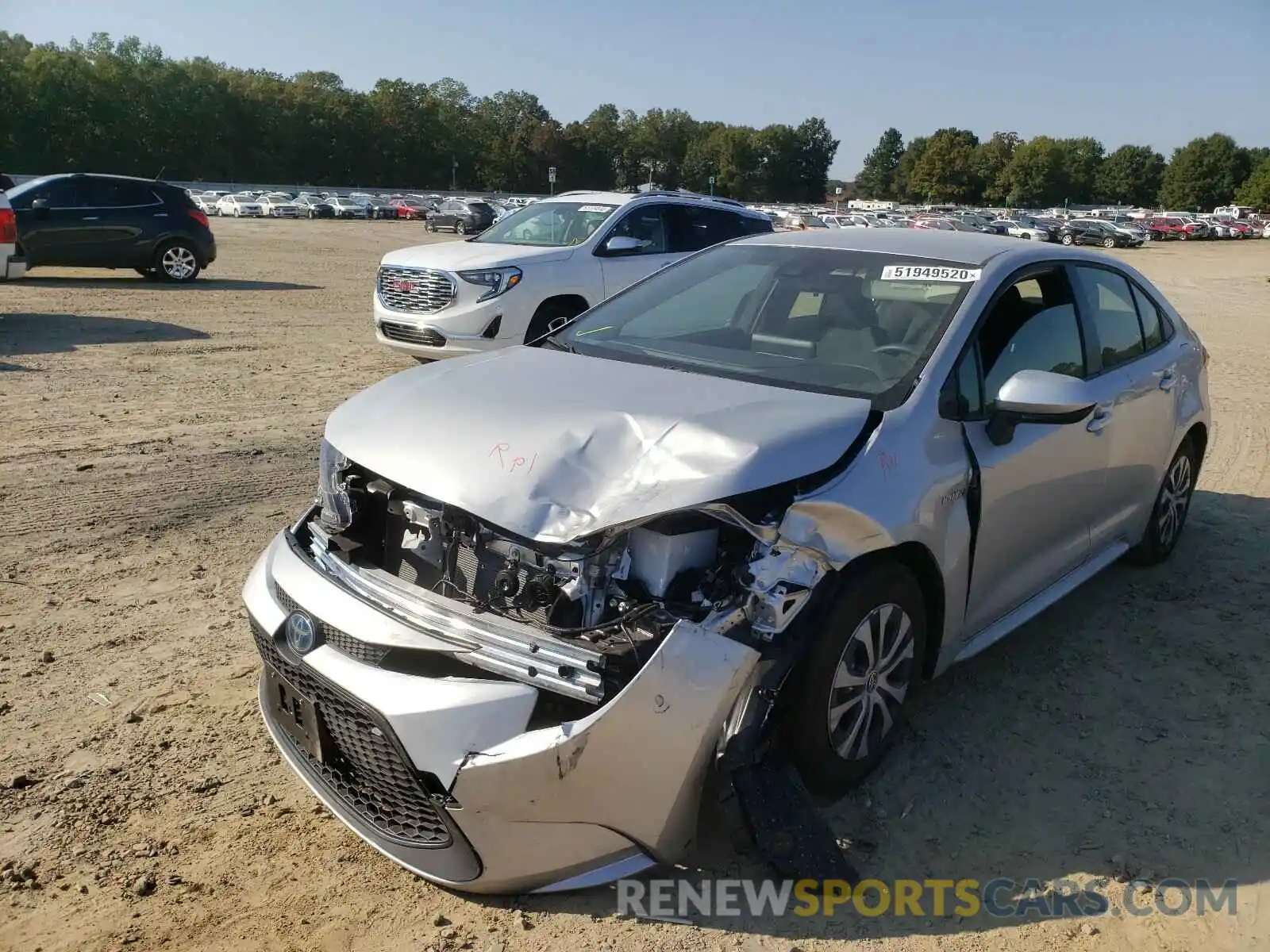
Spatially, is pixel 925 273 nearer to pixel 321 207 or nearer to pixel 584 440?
pixel 584 440

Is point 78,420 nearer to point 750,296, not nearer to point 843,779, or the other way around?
point 750,296

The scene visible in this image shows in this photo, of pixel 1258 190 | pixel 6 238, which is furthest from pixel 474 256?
pixel 1258 190

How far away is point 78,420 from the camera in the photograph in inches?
304

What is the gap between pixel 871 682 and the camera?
325 cm

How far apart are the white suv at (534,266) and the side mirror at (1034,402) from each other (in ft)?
20.2

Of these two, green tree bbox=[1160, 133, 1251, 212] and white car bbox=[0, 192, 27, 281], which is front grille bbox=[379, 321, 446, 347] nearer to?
white car bbox=[0, 192, 27, 281]

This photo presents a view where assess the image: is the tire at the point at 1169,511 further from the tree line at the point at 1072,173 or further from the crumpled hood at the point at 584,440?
the tree line at the point at 1072,173

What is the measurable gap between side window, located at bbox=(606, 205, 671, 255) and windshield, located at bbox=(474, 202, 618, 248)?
0.21 meters

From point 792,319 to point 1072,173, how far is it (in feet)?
496

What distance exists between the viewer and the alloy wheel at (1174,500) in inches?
210

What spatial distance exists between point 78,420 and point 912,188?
145525 mm

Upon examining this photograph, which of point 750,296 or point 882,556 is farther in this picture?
point 750,296

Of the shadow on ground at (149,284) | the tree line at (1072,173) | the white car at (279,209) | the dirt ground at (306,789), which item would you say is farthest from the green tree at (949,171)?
the dirt ground at (306,789)

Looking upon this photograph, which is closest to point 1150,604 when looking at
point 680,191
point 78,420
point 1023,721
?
point 1023,721
